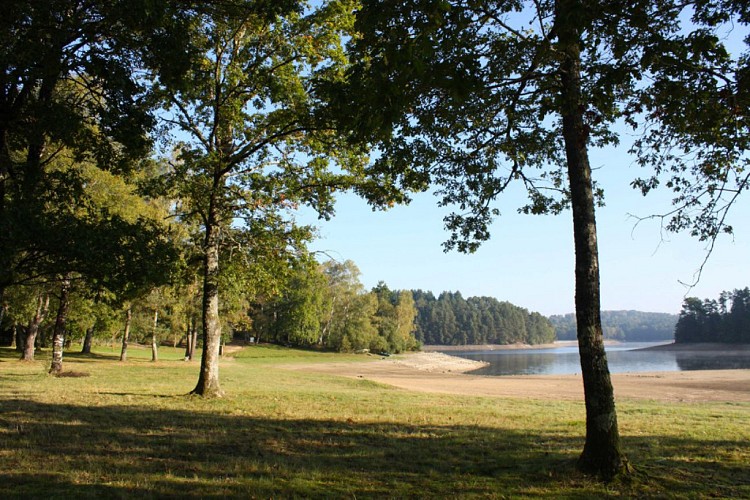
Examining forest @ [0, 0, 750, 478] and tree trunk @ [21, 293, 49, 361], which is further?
tree trunk @ [21, 293, 49, 361]

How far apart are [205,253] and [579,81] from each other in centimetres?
1077

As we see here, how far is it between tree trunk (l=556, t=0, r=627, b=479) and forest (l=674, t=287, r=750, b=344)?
115188 millimetres

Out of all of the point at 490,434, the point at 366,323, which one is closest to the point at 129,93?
the point at 490,434

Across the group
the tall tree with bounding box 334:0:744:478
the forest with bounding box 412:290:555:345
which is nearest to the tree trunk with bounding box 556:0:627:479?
the tall tree with bounding box 334:0:744:478

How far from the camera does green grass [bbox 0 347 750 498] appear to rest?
18.6 feet

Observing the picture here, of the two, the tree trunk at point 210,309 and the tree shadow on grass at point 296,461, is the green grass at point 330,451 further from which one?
the tree trunk at point 210,309

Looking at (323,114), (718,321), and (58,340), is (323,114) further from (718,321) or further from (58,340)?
(718,321)

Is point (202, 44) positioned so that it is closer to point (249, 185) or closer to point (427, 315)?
point (249, 185)

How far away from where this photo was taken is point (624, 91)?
25.0ft

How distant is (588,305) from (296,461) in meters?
4.51

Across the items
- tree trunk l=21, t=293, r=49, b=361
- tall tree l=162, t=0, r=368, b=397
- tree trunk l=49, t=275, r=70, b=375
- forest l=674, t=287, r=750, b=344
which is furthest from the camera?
forest l=674, t=287, r=750, b=344

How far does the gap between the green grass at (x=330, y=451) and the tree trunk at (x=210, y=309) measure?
0.71m

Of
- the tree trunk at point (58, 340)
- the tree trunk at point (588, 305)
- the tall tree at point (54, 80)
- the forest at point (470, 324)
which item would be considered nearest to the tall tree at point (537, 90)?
the tree trunk at point (588, 305)

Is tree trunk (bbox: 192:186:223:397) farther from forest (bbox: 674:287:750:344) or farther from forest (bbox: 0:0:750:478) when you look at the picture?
forest (bbox: 674:287:750:344)
